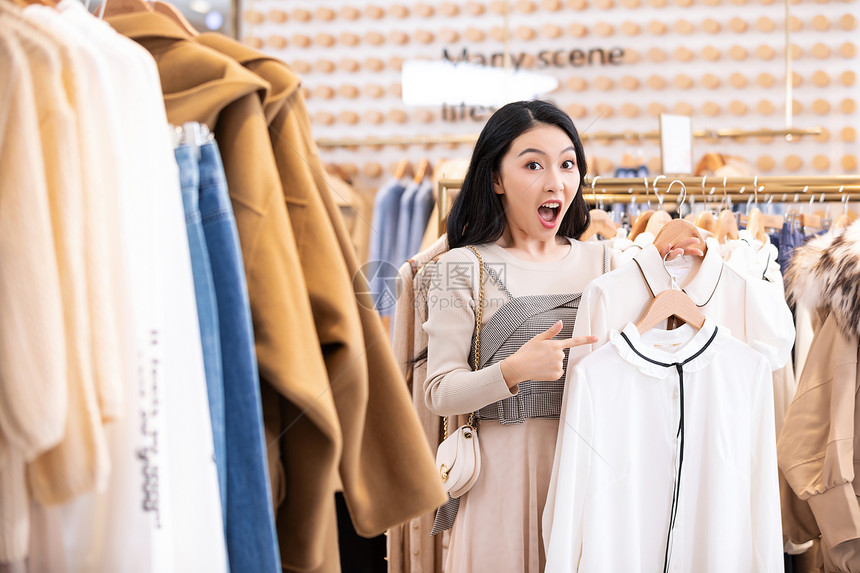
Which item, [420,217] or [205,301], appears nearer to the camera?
[205,301]

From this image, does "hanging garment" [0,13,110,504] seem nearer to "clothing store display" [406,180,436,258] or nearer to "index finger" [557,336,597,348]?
"index finger" [557,336,597,348]

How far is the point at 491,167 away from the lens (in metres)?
1.44

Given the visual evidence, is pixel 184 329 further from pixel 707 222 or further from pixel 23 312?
pixel 707 222

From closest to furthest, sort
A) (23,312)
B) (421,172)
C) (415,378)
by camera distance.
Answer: (23,312) → (415,378) → (421,172)

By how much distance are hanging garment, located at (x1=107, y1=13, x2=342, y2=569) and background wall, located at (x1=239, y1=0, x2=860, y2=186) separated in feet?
9.13

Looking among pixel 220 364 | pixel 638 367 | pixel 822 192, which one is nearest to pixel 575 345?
pixel 638 367

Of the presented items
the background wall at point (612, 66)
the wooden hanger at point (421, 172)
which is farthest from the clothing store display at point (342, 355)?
the background wall at point (612, 66)

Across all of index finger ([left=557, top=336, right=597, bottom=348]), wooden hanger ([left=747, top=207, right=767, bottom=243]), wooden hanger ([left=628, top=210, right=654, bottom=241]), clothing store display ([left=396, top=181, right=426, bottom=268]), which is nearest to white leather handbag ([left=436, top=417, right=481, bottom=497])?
index finger ([left=557, top=336, right=597, bottom=348])

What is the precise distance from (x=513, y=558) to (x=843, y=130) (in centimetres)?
298

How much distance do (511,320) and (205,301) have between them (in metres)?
0.72

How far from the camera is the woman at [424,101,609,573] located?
1346 millimetres

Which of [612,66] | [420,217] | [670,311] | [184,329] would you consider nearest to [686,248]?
[670,311]

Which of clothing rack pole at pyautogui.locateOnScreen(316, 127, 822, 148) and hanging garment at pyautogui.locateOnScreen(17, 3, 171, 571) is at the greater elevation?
clothing rack pole at pyautogui.locateOnScreen(316, 127, 822, 148)

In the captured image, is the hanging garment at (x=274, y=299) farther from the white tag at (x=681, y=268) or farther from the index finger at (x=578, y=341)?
the white tag at (x=681, y=268)
